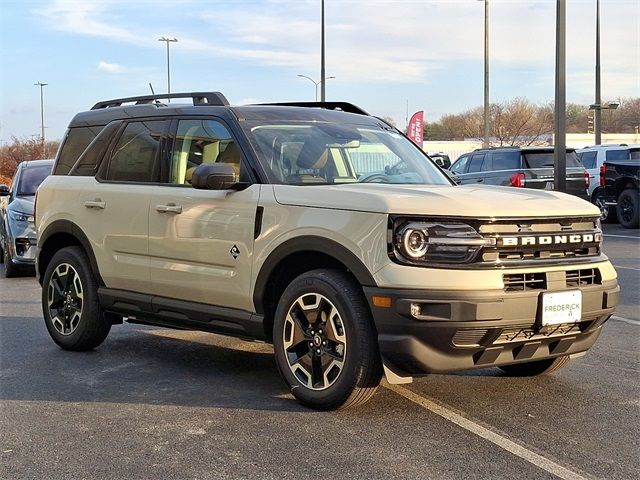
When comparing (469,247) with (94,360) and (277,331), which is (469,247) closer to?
(277,331)

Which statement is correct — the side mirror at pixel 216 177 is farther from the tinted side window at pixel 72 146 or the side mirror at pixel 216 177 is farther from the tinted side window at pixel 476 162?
the tinted side window at pixel 476 162

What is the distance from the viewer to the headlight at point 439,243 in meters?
4.34

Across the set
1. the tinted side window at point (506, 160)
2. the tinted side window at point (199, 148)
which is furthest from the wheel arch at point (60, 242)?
the tinted side window at point (506, 160)

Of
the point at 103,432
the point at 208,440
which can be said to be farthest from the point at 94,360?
the point at 208,440

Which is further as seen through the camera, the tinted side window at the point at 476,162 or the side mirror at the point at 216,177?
the tinted side window at the point at 476,162

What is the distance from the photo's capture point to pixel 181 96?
630 cm

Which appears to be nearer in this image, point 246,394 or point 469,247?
point 469,247

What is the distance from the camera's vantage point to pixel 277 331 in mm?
4945

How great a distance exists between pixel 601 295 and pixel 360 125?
219 cm

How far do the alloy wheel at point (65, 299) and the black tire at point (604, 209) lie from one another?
594 inches

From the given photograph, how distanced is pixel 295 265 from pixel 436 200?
3.55ft

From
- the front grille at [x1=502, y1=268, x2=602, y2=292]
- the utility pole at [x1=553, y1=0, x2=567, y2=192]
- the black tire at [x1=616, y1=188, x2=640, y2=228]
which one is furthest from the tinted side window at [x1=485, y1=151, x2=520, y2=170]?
the front grille at [x1=502, y1=268, x2=602, y2=292]

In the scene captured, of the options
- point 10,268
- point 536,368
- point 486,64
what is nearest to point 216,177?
point 536,368

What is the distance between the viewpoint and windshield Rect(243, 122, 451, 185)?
5340mm
